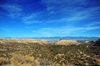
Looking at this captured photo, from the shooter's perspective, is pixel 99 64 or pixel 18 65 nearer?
pixel 18 65

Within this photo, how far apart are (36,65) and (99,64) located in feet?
48.0

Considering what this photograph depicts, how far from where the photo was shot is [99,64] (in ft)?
54.1

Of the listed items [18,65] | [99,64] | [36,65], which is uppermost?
[18,65]

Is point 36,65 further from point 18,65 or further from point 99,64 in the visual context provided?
point 99,64

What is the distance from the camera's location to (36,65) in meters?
12.3

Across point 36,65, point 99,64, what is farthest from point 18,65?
point 99,64

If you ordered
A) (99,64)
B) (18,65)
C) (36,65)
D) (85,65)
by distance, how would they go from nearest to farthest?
(18,65)
(36,65)
(99,64)
(85,65)

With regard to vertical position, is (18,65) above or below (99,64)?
above

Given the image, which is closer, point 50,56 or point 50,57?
point 50,57

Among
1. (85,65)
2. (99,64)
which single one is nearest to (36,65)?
(99,64)

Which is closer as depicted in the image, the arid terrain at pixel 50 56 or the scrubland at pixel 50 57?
the scrubland at pixel 50 57

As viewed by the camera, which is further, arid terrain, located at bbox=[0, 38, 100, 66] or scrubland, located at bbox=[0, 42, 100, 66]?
arid terrain, located at bbox=[0, 38, 100, 66]

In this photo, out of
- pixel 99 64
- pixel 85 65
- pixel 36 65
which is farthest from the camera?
pixel 85 65

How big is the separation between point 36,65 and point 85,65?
2784 cm
